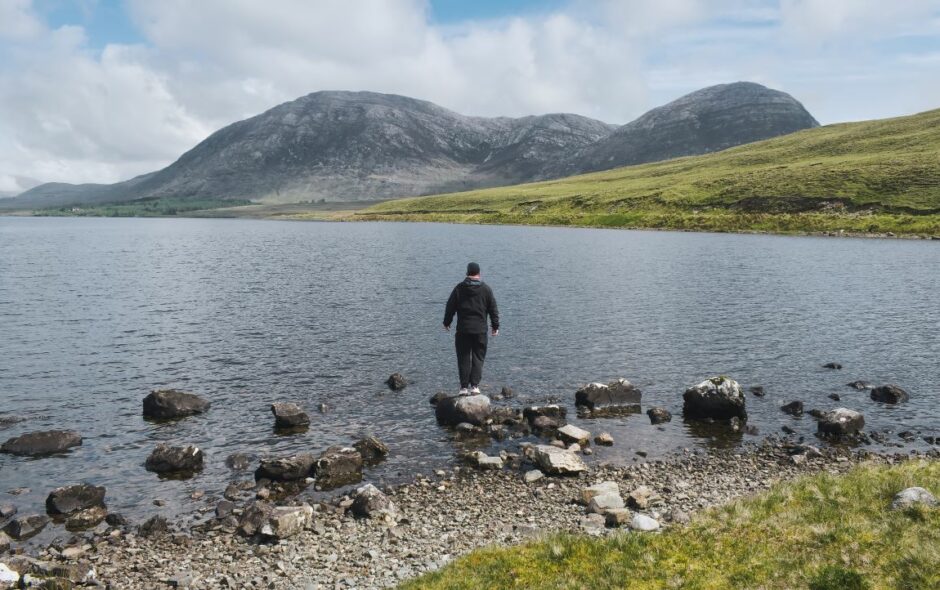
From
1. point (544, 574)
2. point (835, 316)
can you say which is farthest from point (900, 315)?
point (544, 574)

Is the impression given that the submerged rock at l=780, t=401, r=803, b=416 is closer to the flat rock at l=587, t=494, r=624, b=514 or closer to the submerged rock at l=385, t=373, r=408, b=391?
the flat rock at l=587, t=494, r=624, b=514

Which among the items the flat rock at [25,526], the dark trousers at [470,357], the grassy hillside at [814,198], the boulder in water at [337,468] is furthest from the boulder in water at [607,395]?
the grassy hillside at [814,198]

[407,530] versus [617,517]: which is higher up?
[617,517]

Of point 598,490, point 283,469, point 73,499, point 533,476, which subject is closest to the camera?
point 73,499

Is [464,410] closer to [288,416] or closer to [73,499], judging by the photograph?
[288,416]

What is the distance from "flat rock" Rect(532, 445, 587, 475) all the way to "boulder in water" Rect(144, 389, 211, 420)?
1482 cm

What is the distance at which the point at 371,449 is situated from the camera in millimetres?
21625

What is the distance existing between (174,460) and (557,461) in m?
12.8

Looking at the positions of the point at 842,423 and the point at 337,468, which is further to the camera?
the point at 842,423

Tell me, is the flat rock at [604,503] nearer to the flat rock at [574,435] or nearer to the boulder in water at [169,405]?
the flat rock at [574,435]

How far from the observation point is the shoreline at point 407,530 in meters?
14.1

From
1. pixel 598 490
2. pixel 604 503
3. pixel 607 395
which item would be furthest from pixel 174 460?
pixel 607 395

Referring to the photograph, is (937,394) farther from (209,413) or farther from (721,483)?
(209,413)

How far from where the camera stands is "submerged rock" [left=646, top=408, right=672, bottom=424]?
25203 millimetres
